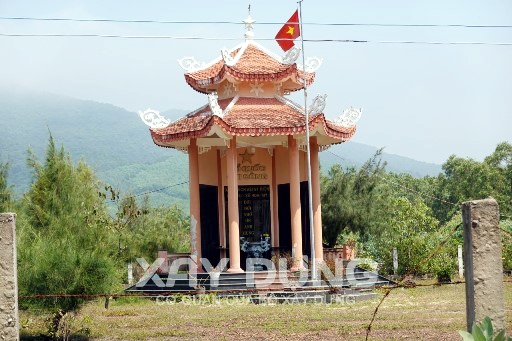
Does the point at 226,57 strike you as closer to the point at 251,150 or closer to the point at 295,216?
the point at 251,150

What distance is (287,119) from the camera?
62.1 ft

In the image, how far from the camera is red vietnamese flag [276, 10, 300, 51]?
1897cm

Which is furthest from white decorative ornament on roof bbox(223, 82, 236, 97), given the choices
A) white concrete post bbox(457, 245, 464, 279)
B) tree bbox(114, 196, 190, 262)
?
white concrete post bbox(457, 245, 464, 279)

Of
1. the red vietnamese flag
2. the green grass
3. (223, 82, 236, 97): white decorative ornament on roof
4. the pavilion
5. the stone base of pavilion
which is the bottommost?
the green grass

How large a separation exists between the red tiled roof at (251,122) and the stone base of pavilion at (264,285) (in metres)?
3.49

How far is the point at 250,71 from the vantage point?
19672 mm

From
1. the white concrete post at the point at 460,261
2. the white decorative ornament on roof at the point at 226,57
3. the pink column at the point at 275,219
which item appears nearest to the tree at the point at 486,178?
the white concrete post at the point at 460,261

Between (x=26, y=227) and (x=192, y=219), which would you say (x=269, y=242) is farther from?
(x=26, y=227)

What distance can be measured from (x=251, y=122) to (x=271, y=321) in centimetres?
684

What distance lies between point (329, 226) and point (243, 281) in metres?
10.3

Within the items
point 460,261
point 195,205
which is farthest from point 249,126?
point 460,261

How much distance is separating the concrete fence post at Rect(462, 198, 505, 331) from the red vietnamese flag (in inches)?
519

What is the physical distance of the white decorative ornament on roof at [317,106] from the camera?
18.3m

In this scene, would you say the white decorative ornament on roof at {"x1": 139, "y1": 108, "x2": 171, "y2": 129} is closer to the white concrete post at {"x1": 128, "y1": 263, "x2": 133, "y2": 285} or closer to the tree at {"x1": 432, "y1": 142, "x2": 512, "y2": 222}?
the white concrete post at {"x1": 128, "y1": 263, "x2": 133, "y2": 285}
